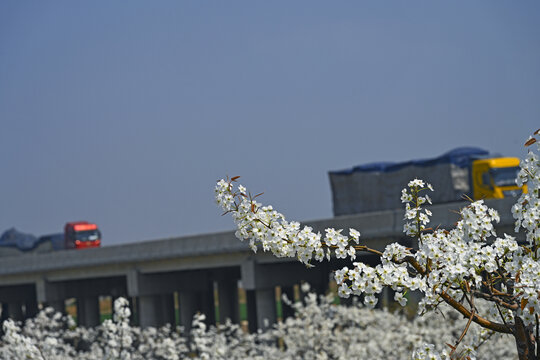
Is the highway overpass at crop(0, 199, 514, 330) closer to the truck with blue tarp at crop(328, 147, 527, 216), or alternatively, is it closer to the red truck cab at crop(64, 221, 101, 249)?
the truck with blue tarp at crop(328, 147, 527, 216)

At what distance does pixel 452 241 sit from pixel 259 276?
1008 inches

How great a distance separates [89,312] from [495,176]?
970 inches

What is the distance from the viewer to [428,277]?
19.6ft

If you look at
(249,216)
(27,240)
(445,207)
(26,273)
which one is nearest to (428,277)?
(249,216)

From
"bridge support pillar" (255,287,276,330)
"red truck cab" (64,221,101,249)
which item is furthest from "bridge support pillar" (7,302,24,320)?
"bridge support pillar" (255,287,276,330)

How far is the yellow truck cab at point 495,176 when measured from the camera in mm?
32969

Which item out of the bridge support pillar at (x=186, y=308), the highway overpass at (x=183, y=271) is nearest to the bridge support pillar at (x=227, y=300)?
the highway overpass at (x=183, y=271)

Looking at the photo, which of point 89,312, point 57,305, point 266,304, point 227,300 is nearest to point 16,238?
point 89,312

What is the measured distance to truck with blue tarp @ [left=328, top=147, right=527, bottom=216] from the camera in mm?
33312

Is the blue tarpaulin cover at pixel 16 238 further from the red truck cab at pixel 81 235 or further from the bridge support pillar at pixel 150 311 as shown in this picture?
the bridge support pillar at pixel 150 311

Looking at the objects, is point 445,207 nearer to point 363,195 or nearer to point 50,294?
point 363,195

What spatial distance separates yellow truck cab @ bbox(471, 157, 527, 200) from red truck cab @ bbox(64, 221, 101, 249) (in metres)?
25.9

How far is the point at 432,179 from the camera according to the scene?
35.1 meters

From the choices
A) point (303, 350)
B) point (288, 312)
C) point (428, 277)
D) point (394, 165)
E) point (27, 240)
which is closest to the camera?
point (428, 277)
